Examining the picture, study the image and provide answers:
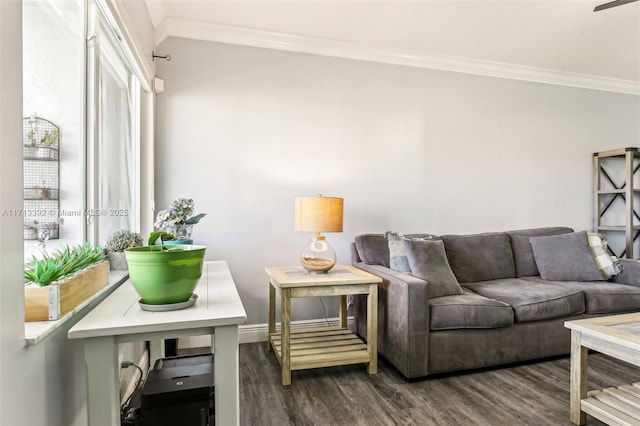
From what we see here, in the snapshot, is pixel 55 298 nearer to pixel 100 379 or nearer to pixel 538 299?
pixel 100 379

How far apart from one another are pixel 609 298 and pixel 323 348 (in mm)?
2156

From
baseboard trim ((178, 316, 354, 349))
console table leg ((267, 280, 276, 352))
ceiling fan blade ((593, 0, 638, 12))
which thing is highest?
ceiling fan blade ((593, 0, 638, 12))

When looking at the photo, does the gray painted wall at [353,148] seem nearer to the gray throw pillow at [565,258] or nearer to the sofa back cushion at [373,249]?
the sofa back cushion at [373,249]

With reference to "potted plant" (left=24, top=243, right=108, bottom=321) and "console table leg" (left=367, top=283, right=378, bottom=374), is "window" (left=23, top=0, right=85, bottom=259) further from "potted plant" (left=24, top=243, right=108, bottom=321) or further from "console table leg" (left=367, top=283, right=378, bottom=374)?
"console table leg" (left=367, top=283, right=378, bottom=374)

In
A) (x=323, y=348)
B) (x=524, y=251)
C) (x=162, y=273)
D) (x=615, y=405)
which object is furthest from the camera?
(x=524, y=251)

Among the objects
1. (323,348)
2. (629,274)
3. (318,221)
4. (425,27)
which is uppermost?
(425,27)

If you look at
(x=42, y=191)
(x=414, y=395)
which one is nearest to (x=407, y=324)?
(x=414, y=395)

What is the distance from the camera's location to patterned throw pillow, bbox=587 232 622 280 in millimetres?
3010

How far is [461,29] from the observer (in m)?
2.92

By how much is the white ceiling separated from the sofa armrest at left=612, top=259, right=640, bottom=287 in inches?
77.0

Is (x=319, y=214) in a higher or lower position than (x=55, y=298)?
higher

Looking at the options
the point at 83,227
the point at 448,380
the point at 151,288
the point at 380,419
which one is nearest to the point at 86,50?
the point at 83,227

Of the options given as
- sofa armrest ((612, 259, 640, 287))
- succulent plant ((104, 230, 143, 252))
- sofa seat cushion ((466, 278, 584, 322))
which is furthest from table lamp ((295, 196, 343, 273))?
sofa armrest ((612, 259, 640, 287))

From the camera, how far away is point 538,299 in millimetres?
2498
